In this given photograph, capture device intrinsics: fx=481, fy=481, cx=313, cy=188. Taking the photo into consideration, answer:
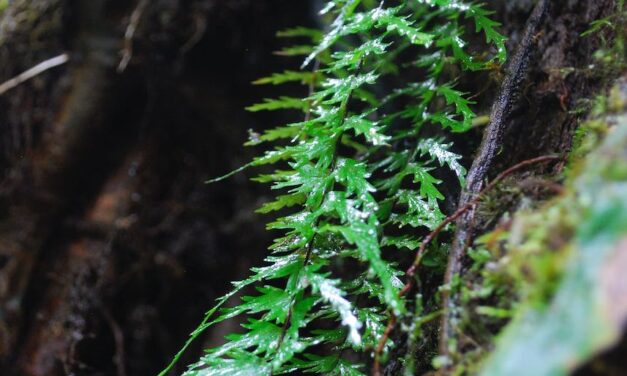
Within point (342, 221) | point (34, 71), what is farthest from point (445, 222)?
point (34, 71)

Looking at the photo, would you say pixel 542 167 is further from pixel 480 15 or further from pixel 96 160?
pixel 96 160

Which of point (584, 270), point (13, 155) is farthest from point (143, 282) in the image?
point (584, 270)

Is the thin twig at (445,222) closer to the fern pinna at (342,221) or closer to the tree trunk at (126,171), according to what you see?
the fern pinna at (342,221)

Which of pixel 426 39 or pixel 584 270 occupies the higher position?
pixel 426 39

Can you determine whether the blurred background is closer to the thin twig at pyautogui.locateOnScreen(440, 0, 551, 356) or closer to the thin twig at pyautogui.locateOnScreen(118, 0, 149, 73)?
the thin twig at pyautogui.locateOnScreen(118, 0, 149, 73)

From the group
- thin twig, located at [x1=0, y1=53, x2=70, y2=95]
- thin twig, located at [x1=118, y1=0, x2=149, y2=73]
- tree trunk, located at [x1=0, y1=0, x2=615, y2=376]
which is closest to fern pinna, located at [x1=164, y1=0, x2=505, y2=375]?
tree trunk, located at [x1=0, y1=0, x2=615, y2=376]

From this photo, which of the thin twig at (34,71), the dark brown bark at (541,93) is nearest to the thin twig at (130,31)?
the thin twig at (34,71)

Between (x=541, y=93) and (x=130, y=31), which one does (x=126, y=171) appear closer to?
(x=130, y=31)
